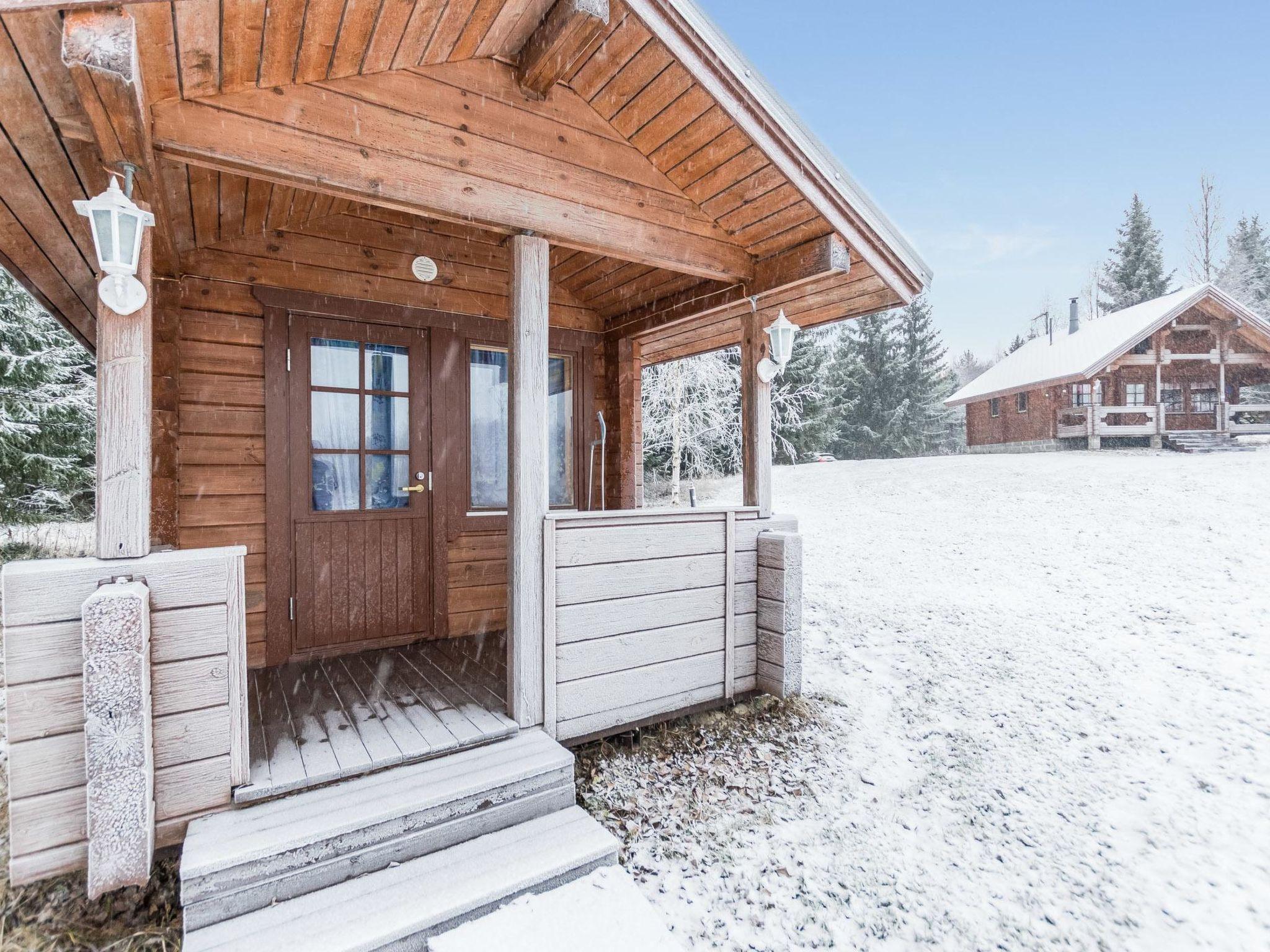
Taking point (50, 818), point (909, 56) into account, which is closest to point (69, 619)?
point (50, 818)

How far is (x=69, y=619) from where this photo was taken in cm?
170

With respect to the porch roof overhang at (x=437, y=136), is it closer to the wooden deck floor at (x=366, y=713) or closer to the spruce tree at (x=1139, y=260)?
the wooden deck floor at (x=366, y=713)

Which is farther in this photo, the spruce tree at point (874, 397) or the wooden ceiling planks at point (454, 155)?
the spruce tree at point (874, 397)

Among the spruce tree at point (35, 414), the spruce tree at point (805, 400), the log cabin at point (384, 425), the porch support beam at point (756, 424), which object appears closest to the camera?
the log cabin at point (384, 425)

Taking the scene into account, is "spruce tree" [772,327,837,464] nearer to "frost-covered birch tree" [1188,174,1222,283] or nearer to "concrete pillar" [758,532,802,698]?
"concrete pillar" [758,532,802,698]

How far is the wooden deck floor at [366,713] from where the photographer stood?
6.89ft

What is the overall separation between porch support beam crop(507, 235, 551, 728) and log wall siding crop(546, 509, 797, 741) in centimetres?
8

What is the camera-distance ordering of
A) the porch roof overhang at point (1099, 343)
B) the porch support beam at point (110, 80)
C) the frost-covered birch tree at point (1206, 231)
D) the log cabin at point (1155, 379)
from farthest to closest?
1. the frost-covered birch tree at point (1206, 231)
2. the log cabin at point (1155, 379)
3. the porch roof overhang at point (1099, 343)
4. the porch support beam at point (110, 80)

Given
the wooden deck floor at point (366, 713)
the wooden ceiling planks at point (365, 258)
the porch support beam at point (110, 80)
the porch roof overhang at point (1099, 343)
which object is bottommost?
the wooden deck floor at point (366, 713)

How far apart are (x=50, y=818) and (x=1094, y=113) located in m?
52.8

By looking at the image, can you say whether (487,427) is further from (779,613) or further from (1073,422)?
(1073,422)

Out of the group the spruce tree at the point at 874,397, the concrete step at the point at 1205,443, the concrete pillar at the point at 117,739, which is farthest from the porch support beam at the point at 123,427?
the spruce tree at the point at 874,397

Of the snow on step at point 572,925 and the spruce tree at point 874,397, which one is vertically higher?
the spruce tree at point 874,397

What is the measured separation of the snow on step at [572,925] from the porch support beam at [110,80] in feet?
7.62
